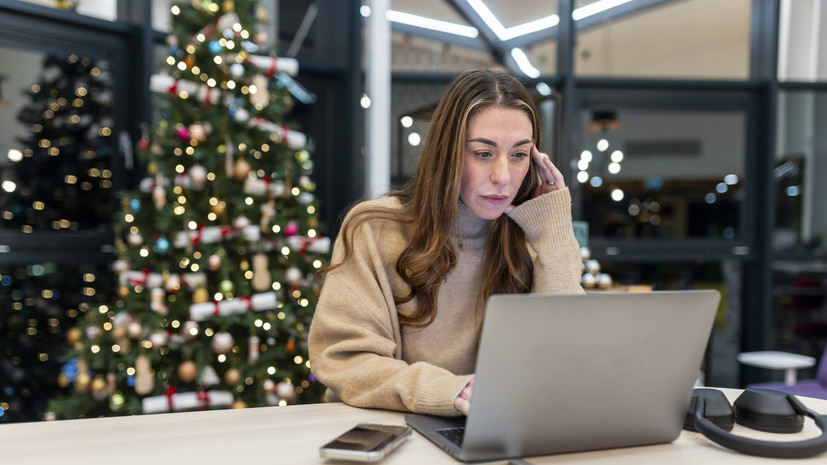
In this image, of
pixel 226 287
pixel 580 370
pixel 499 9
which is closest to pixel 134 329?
pixel 226 287

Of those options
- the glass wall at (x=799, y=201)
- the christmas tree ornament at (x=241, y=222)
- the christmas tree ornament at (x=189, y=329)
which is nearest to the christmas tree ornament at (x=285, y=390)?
the christmas tree ornament at (x=189, y=329)

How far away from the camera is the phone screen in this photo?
794 millimetres

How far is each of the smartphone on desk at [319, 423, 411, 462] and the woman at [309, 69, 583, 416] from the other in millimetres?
271

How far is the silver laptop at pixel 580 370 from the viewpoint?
2.44ft

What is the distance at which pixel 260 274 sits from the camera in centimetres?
255

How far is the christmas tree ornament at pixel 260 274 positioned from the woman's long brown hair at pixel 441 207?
1.27 m

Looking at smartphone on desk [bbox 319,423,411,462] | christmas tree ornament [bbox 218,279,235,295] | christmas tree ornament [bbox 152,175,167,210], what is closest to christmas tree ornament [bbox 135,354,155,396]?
christmas tree ornament [bbox 218,279,235,295]

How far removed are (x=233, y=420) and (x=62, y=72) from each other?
A: 2589 millimetres

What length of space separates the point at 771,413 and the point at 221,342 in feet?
6.38

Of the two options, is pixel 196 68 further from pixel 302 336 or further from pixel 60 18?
pixel 302 336

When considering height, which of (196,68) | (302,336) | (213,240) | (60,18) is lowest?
(302,336)

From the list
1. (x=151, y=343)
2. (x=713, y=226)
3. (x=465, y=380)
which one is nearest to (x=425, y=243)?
(x=465, y=380)

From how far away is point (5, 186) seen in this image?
2.76 m

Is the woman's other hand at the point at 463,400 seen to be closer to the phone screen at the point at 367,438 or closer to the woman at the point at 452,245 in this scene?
the phone screen at the point at 367,438
